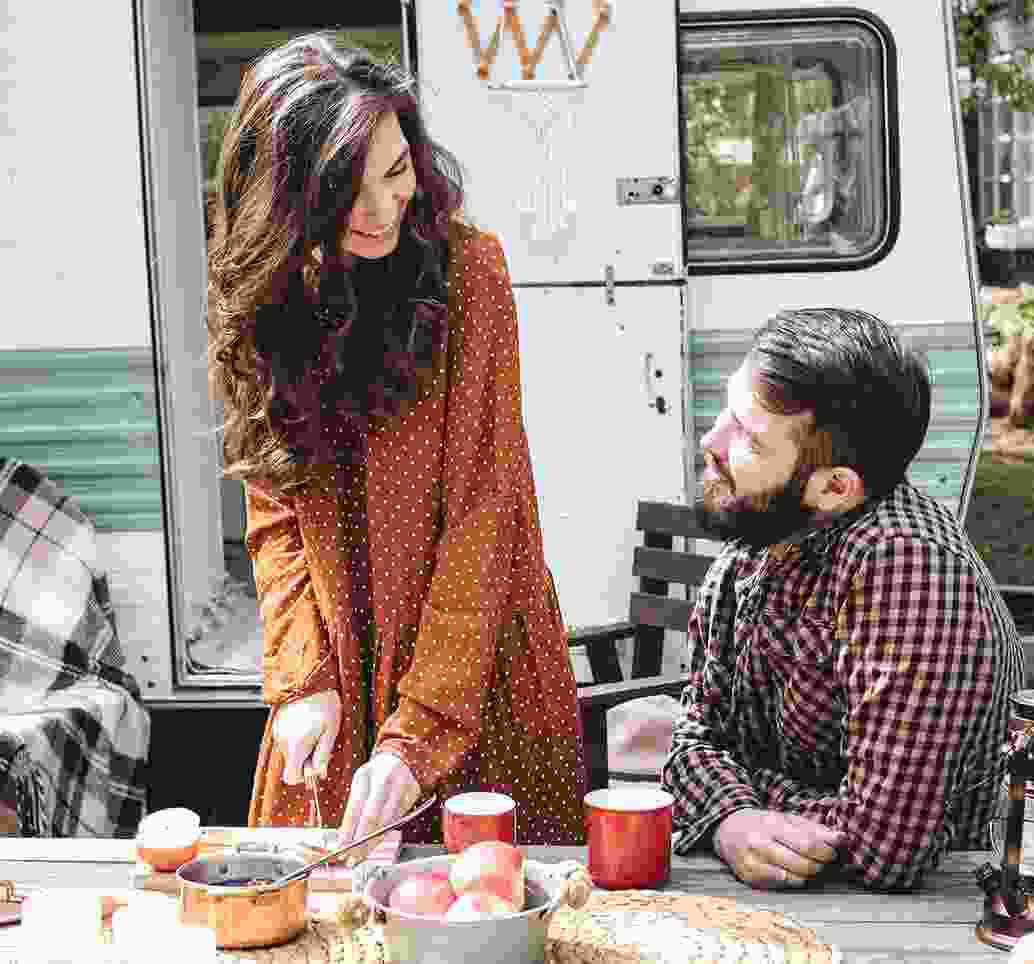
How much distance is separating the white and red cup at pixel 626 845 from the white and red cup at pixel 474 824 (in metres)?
0.11

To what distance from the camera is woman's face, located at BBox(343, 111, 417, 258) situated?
2.21m

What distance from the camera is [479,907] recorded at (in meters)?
1.76

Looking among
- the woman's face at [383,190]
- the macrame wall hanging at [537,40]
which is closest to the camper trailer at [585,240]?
the macrame wall hanging at [537,40]

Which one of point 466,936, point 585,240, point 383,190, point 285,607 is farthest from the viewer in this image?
point 585,240

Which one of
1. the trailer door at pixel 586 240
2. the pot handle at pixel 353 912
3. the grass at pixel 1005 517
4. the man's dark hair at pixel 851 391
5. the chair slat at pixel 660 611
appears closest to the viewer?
the pot handle at pixel 353 912

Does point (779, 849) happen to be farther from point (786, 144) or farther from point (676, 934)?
point (786, 144)

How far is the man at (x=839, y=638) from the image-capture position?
2.07 meters

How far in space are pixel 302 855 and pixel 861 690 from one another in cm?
Result: 75

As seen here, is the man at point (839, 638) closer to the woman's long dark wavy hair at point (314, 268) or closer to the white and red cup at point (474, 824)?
the white and red cup at point (474, 824)

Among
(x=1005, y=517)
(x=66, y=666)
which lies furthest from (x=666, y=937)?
(x=1005, y=517)

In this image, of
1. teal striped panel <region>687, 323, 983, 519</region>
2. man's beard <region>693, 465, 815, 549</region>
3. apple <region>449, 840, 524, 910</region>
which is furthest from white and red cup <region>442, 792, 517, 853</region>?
teal striped panel <region>687, 323, 983, 519</region>

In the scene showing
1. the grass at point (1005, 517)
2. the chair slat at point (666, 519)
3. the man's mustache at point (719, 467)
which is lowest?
the grass at point (1005, 517)

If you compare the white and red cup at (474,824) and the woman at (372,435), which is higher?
the woman at (372,435)

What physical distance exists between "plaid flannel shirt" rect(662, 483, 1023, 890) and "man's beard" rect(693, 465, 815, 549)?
1.7 inches
